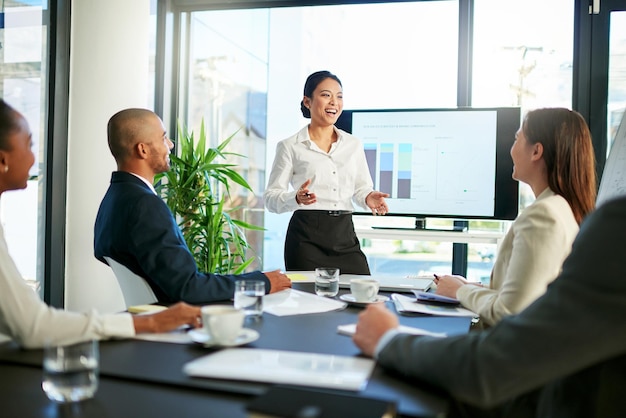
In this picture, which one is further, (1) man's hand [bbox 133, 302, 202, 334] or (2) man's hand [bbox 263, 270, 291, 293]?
(2) man's hand [bbox 263, 270, 291, 293]

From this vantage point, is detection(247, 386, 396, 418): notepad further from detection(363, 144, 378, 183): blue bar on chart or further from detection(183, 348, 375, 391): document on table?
detection(363, 144, 378, 183): blue bar on chart

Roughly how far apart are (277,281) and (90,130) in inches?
90.4

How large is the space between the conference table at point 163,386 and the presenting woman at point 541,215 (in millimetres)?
544

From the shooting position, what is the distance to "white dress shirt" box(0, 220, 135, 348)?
125 cm

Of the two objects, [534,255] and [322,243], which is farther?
[322,243]

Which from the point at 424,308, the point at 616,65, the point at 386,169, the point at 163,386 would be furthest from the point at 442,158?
the point at 163,386

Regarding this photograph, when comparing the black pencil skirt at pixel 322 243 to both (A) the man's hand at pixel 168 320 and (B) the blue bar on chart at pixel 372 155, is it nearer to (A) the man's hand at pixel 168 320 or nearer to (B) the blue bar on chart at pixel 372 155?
(B) the blue bar on chart at pixel 372 155

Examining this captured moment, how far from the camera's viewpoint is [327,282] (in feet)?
6.34

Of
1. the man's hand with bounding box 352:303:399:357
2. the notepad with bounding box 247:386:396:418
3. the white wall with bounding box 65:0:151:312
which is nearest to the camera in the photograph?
the notepad with bounding box 247:386:396:418

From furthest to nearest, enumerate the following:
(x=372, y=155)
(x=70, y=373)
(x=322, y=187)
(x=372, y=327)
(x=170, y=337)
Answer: (x=372, y=155) < (x=322, y=187) < (x=170, y=337) < (x=372, y=327) < (x=70, y=373)

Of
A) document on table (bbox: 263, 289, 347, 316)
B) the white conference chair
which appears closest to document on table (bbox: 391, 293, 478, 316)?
document on table (bbox: 263, 289, 347, 316)

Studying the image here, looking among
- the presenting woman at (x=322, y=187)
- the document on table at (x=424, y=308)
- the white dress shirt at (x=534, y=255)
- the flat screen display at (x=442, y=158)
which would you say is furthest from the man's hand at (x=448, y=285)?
the flat screen display at (x=442, y=158)

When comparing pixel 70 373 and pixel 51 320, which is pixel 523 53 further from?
pixel 70 373

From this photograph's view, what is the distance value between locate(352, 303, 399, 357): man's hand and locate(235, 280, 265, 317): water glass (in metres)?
0.40
